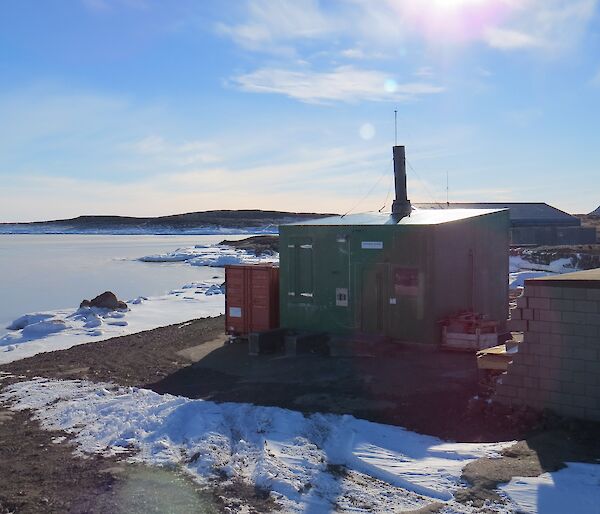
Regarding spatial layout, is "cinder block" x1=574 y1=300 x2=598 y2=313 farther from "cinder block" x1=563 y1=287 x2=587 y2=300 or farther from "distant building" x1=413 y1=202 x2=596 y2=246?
"distant building" x1=413 y1=202 x2=596 y2=246

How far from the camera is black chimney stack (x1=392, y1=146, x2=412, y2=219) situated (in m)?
15.7

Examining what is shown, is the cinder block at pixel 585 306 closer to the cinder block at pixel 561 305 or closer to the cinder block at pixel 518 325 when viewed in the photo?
the cinder block at pixel 561 305

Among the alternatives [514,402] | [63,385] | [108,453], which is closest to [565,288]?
[514,402]

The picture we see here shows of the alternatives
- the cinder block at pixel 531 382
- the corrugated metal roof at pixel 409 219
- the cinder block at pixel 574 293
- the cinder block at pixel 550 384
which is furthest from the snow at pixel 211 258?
the cinder block at pixel 574 293

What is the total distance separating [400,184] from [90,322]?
884cm

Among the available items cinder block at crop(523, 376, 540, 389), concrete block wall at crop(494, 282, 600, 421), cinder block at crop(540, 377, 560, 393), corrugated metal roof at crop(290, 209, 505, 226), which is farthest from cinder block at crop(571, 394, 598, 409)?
corrugated metal roof at crop(290, 209, 505, 226)

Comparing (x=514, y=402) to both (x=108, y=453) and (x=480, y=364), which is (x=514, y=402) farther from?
(x=108, y=453)

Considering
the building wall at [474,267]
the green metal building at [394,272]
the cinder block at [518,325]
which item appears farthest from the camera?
the building wall at [474,267]

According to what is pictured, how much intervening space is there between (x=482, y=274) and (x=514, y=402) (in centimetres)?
593

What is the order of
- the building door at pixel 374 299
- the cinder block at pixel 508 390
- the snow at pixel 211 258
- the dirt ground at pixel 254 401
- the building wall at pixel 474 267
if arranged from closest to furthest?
the dirt ground at pixel 254 401, the cinder block at pixel 508 390, the building wall at pixel 474 267, the building door at pixel 374 299, the snow at pixel 211 258

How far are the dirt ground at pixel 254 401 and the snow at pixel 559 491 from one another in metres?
0.17

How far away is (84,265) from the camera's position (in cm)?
4459

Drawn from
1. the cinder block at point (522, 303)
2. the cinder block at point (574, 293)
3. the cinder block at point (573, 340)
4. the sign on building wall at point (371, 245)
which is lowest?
the cinder block at point (573, 340)

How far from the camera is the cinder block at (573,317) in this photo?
7.86m
